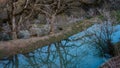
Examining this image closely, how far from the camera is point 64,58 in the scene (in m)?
10.6

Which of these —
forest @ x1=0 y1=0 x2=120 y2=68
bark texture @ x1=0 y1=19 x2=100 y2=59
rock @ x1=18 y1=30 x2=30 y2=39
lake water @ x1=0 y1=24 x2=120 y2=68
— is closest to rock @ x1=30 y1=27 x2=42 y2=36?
forest @ x1=0 y1=0 x2=120 y2=68

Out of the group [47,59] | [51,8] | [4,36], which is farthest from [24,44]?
[51,8]

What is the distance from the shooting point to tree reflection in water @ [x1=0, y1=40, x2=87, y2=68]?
996 centimetres

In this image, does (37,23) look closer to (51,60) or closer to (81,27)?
(81,27)

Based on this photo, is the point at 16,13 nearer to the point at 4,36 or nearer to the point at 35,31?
the point at 4,36

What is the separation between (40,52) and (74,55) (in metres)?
1.93

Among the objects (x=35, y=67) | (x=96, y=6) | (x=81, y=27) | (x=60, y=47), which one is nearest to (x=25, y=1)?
(x=60, y=47)

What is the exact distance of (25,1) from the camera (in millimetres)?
15133

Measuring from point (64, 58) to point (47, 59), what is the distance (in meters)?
0.67

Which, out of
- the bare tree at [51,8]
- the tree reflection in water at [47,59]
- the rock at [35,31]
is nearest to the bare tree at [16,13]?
the bare tree at [51,8]

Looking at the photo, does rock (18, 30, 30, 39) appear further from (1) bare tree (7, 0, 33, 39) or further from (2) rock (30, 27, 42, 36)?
(1) bare tree (7, 0, 33, 39)

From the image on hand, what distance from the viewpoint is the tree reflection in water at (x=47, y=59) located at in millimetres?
9961

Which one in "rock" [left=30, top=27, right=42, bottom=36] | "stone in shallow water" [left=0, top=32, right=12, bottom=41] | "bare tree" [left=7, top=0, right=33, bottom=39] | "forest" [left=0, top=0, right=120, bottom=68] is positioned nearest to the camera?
"forest" [left=0, top=0, right=120, bottom=68]

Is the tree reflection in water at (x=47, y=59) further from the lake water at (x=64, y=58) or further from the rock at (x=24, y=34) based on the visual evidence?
the rock at (x=24, y=34)
